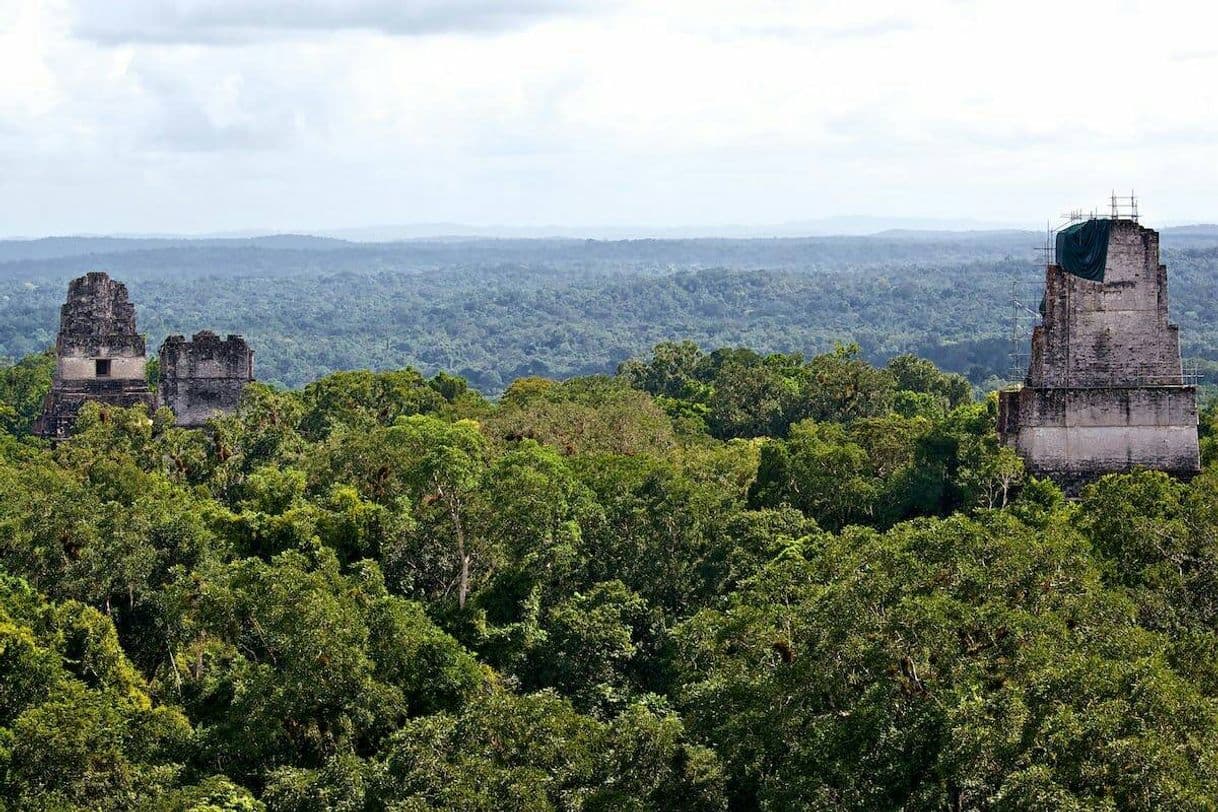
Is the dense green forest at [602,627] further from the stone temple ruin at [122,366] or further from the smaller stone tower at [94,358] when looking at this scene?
the smaller stone tower at [94,358]

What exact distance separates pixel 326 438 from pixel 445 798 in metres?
29.8

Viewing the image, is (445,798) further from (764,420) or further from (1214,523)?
(764,420)

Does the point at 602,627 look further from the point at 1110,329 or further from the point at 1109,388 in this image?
the point at 1110,329

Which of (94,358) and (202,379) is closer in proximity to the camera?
(202,379)

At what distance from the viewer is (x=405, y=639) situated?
31984 millimetres

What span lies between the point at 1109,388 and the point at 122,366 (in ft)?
114

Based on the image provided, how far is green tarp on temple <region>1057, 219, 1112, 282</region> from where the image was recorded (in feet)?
140

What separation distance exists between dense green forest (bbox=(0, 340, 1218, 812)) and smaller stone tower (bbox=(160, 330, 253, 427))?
8.10 meters

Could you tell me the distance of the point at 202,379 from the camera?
58.8m

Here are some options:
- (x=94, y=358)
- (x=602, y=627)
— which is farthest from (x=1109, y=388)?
(x=94, y=358)

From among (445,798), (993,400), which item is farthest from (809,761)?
(993,400)

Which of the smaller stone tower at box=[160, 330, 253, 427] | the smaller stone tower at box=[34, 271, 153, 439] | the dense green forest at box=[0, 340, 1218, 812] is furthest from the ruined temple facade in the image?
the smaller stone tower at box=[34, 271, 153, 439]

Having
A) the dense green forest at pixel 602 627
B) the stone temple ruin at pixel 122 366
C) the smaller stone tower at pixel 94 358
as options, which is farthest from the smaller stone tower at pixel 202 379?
the dense green forest at pixel 602 627

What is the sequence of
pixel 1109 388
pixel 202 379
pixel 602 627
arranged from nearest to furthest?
pixel 602 627 → pixel 1109 388 → pixel 202 379
